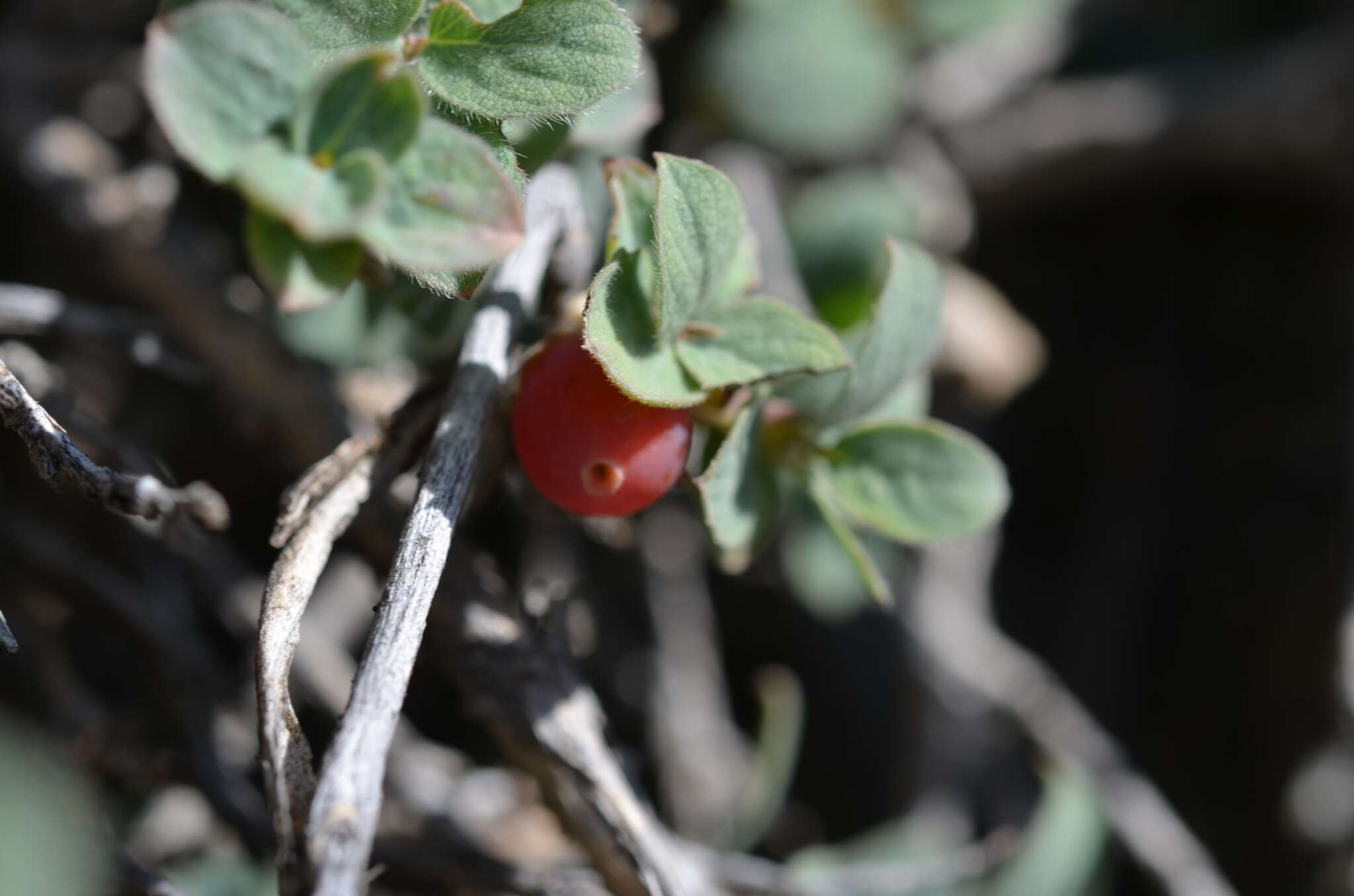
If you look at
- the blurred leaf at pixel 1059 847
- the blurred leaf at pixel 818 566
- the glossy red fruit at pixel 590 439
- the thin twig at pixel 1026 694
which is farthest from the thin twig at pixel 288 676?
the thin twig at pixel 1026 694

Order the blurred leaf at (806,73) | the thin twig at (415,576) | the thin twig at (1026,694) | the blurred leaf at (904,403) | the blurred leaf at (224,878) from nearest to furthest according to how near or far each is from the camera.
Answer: the thin twig at (415,576), the blurred leaf at (904,403), the blurred leaf at (224,878), the blurred leaf at (806,73), the thin twig at (1026,694)

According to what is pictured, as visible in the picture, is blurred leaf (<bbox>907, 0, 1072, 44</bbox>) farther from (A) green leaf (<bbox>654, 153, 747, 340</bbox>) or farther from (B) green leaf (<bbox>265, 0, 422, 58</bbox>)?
(B) green leaf (<bbox>265, 0, 422, 58</bbox>)

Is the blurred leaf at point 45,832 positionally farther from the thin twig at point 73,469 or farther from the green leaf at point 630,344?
the green leaf at point 630,344

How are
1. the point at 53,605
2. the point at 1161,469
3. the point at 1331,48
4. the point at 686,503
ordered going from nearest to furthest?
the point at 53,605 < the point at 686,503 < the point at 1331,48 < the point at 1161,469

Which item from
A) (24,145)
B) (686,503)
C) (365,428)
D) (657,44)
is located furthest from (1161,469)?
(24,145)

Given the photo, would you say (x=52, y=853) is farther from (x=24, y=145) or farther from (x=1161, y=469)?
(x=1161, y=469)

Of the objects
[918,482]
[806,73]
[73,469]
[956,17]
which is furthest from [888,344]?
[956,17]

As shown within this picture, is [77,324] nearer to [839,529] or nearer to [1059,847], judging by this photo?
[839,529]
